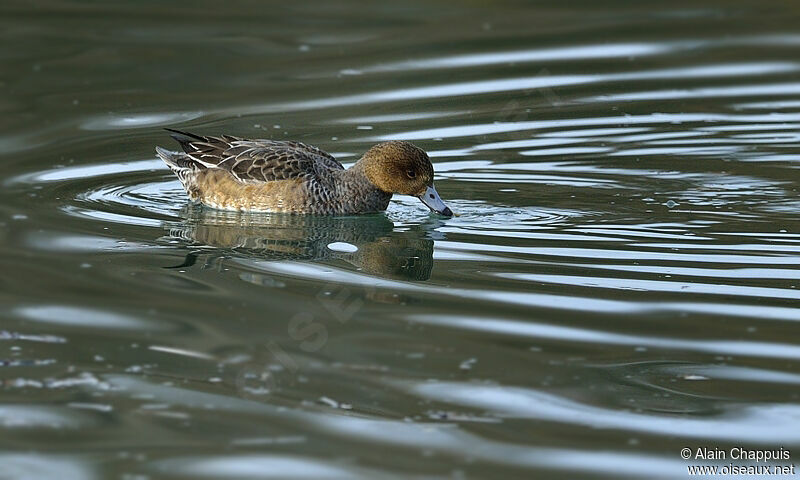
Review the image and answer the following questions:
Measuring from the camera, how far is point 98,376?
596cm

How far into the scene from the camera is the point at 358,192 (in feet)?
31.0

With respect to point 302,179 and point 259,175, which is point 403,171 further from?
point 259,175

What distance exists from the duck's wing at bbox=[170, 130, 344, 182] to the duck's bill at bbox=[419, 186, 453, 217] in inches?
30.2

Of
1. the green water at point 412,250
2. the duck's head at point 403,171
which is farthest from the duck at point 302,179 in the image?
the green water at point 412,250

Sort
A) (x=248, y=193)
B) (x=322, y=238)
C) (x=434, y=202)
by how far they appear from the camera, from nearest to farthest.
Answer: (x=322, y=238) < (x=434, y=202) < (x=248, y=193)

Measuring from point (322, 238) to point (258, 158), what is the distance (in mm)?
1045

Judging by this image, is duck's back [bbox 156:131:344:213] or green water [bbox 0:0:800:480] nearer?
green water [bbox 0:0:800:480]

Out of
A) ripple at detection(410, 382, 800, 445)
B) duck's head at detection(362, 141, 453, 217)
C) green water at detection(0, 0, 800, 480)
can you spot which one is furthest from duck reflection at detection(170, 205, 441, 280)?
ripple at detection(410, 382, 800, 445)

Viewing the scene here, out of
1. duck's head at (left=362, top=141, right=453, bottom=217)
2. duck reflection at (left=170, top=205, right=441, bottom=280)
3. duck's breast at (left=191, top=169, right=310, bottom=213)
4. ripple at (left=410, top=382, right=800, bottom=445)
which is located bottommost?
ripple at (left=410, top=382, right=800, bottom=445)

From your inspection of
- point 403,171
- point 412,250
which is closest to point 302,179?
point 403,171

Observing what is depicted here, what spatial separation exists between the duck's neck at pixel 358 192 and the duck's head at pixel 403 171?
4 centimetres

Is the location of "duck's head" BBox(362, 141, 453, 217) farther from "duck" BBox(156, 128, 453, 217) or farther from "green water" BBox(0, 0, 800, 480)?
"green water" BBox(0, 0, 800, 480)

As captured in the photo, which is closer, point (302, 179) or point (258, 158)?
point (302, 179)

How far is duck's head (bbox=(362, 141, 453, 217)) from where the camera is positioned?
9242mm
